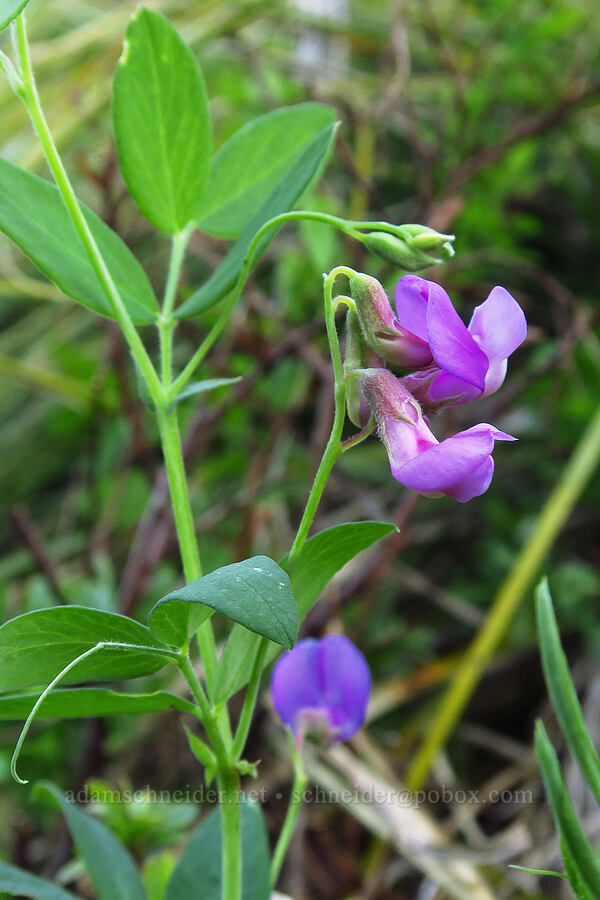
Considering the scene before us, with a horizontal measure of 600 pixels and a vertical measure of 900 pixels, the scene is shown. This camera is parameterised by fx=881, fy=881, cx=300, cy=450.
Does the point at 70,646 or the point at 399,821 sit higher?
the point at 70,646

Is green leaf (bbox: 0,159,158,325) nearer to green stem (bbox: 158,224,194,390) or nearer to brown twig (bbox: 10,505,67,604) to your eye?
green stem (bbox: 158,224,194,390)

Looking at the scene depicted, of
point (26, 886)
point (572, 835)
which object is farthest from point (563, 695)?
point (26, 886)

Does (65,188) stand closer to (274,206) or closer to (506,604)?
(274,206)

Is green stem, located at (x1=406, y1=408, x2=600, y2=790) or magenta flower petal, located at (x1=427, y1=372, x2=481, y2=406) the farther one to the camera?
green stem, located at (x1=406, y1=408, x2=600, y2=790)

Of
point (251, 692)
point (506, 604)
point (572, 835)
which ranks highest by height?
point (251, 692)

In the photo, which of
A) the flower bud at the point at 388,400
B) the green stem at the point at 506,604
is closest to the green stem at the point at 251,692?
the flower bud at the point at 388,400

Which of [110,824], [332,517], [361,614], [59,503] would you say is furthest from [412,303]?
[59,503]

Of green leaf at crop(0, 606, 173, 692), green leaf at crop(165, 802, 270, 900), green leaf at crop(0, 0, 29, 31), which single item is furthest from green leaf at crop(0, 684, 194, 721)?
green leaf at crop(0, 0, 29, 31)

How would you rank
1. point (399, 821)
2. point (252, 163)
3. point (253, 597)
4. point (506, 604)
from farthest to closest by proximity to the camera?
point (506, 604)
point (399, 821)
point (252, 163)
point (253, 597)
